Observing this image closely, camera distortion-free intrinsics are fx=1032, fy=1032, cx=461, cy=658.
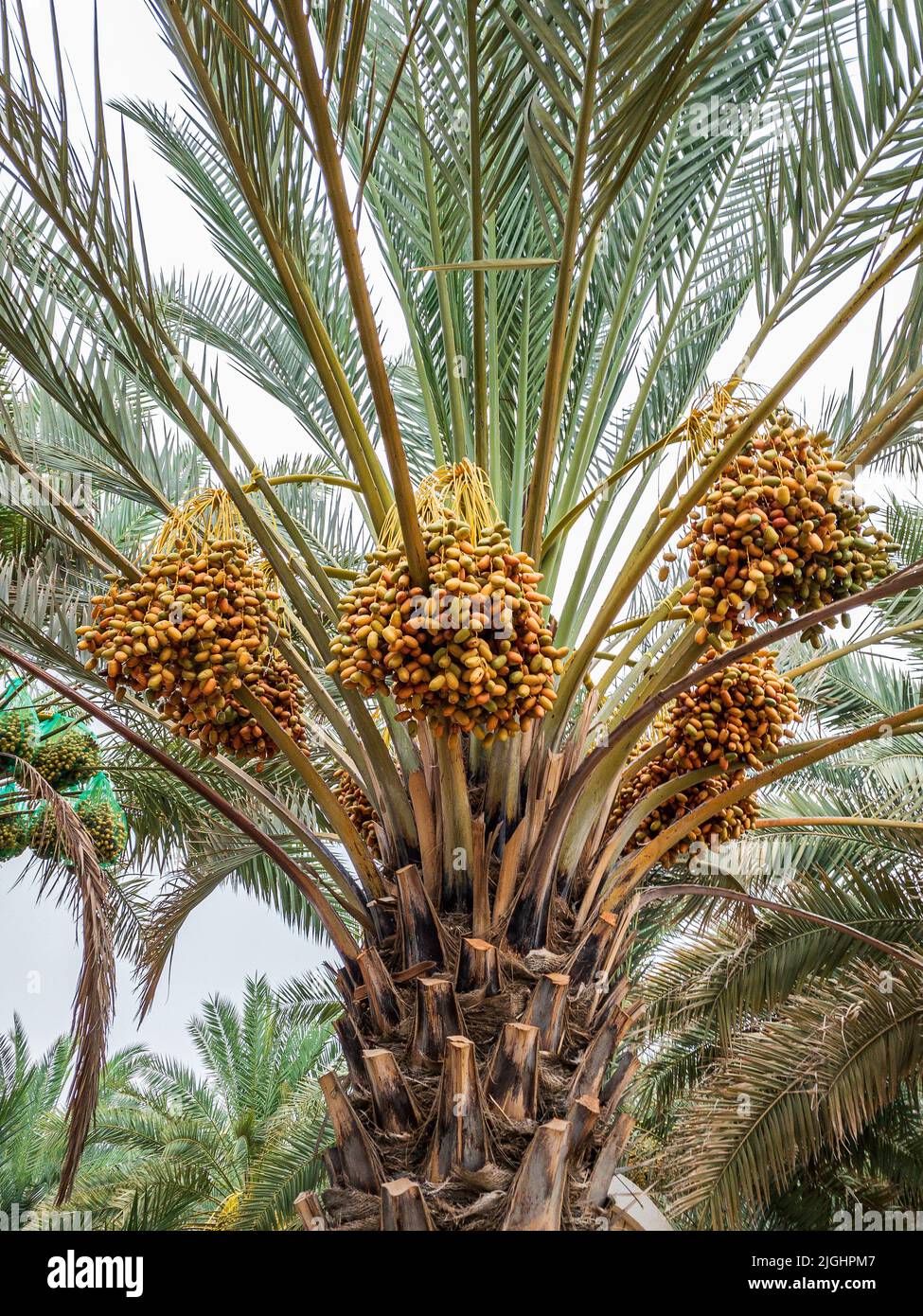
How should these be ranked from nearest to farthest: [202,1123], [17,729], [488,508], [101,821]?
[488,508] < [17,729] < [101,821] < [202,1123]

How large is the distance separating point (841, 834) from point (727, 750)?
3.62 meters

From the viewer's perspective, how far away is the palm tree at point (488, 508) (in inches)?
86.7

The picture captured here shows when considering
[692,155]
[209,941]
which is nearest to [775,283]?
[692,155]

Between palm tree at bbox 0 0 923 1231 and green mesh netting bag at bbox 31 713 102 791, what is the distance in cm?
125

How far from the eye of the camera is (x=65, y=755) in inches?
214

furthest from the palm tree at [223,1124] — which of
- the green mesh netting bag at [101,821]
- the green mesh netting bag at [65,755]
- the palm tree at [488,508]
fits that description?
the palm tree at [488,508]

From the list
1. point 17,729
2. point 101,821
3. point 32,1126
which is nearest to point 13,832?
point 101,821

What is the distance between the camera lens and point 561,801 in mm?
2600

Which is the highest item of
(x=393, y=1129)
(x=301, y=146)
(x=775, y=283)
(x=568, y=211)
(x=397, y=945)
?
(x=301, y=146)

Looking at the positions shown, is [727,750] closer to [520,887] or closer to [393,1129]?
[520,887]

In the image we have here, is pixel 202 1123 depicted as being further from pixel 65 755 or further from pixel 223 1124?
pixel 65 755

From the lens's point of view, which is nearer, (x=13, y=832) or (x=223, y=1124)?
(x=13, y=832)

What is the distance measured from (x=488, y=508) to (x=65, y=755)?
3721mm

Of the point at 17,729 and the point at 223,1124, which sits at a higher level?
the point at 17,729
